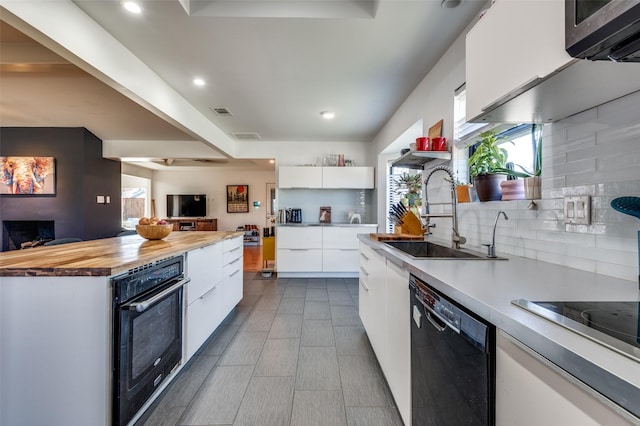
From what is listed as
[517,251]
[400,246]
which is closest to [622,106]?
[517,251]

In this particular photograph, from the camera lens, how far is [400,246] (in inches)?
79.7

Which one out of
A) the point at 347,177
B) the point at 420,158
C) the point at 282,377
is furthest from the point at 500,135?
the point at 347,177

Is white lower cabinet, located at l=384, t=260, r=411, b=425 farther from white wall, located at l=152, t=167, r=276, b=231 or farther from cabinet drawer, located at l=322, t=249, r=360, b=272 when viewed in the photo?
white wall, located at l=152, t=167, r=276, b=231

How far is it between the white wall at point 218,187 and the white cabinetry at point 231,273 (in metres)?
6.47

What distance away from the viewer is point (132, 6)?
1660mm

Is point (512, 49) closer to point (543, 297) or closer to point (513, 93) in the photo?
point (513, 93)

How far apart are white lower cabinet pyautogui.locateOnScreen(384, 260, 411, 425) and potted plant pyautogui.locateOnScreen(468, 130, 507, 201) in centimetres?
69

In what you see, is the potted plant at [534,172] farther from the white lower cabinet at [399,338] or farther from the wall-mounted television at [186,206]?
the wall-mounted television at [186,206]

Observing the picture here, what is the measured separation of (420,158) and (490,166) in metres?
0.81

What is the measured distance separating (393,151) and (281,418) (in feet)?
11.8

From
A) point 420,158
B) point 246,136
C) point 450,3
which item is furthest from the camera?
→ point 246,136

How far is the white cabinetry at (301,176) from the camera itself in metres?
4.55

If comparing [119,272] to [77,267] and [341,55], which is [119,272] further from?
[341,55]

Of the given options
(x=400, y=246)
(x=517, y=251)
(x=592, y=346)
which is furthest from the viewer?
(x=400, y=246)
